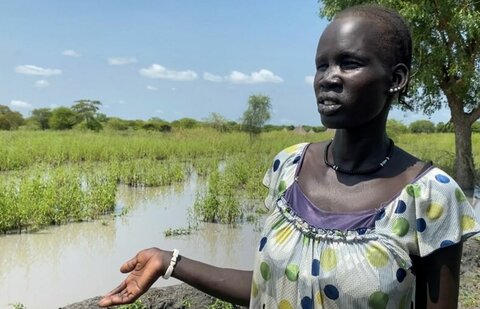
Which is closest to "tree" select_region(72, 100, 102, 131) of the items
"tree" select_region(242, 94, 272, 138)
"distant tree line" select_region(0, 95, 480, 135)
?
"distant tree line" select_region(0, 95, 480, 135)

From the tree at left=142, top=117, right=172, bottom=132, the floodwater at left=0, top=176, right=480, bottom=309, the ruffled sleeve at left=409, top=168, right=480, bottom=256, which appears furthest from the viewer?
the tree at left=142, top=117, right=172, bottom=132

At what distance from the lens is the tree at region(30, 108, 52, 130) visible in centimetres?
4650

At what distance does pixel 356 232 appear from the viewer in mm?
838

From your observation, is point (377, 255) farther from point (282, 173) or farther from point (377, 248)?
point (282, 173)

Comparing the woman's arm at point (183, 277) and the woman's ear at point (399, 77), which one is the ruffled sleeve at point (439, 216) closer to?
the woman's ear at point (399, 77)

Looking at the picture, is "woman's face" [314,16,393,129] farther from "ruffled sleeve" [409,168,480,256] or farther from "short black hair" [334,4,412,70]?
"ruffled sleeve" [409,168,480,256]

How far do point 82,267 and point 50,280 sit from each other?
47 cm

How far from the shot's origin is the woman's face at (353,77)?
860mm

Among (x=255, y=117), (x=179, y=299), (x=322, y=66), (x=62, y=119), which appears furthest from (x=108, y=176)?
(x=62, y=119)

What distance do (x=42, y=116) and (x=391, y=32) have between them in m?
50.7

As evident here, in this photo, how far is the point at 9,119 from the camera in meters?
41.7

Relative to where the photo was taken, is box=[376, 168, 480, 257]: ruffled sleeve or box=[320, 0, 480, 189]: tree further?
box=[320, 0, 480, 189]: tree

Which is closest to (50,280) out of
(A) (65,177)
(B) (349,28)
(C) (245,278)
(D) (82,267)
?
(D) (82,267)

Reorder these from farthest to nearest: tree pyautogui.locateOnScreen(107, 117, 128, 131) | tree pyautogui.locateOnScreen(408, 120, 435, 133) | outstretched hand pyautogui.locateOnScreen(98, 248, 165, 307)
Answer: tree pyautogui.locateOnScreen(408, 120, 435, 133) < tree pyautogui.locateOnScreen(107, 117, 128, 131) < outstretched hand pyautogui.locateOnScreen(98, 248, 165, 307)
